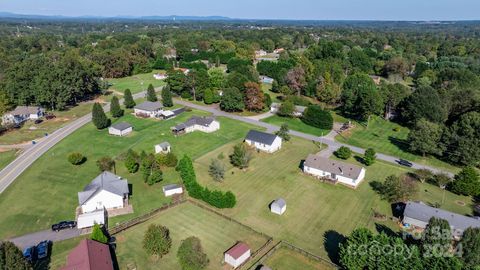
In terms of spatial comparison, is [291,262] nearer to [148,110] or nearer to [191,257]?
[191,257]

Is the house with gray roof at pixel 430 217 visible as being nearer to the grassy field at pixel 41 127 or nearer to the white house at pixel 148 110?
the white house at pixel 148 110

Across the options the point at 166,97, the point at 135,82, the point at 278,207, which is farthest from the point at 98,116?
the point at 135,82

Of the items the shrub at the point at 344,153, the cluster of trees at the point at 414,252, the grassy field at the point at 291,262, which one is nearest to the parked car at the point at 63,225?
the grassy field at the point at 291,262

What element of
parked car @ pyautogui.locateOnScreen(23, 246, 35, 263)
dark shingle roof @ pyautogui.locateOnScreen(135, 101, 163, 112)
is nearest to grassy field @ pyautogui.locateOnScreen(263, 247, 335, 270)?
parked car @ pyautogui.locateOnScreen(23, 246, 35, 263)

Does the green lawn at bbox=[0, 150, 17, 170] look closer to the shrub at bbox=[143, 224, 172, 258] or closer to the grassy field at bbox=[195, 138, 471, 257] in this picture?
the grassy field at bbox=[195, 138, 471, 257]

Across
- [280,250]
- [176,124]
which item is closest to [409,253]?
[280,250]

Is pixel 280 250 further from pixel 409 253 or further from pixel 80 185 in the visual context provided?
pixel 80 185
